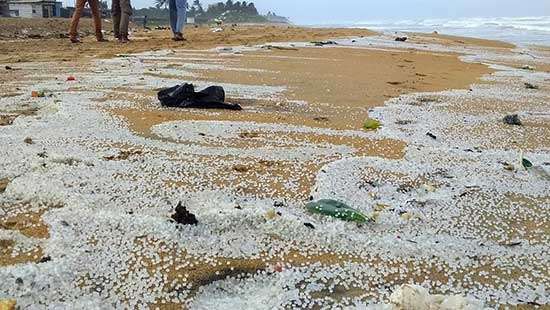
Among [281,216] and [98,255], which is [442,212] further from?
[98,255]

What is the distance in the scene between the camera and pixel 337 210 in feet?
8.08

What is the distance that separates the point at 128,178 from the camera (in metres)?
2.86

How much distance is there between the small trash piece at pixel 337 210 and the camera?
242 cm

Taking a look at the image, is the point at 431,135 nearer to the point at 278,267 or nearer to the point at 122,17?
the point at 278,267

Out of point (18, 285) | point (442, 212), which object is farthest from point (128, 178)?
point (442, 212)

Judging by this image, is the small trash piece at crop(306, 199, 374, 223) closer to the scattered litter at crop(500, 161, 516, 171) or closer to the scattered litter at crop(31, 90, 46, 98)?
the scattered litter at crop(500, 161, 516, 171)

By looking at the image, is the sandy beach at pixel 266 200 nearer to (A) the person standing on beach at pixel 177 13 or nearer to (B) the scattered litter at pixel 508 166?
(B) the scattered litter at pixel 508 166

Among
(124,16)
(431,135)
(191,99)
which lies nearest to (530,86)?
(431,135)

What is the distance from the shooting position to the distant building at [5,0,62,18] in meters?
43.7

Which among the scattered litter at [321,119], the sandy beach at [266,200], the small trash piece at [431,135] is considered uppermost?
the scattered litter at [321,119]

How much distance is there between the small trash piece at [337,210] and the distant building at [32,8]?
46.8m

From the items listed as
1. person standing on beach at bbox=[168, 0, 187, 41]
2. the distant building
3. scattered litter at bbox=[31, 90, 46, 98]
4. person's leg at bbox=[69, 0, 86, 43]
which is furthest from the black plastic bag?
the distant building

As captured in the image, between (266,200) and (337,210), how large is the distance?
38 cm

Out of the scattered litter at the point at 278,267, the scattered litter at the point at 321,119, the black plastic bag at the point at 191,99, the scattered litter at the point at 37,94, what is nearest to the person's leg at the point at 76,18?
the scattered litter at the point at 37,94
